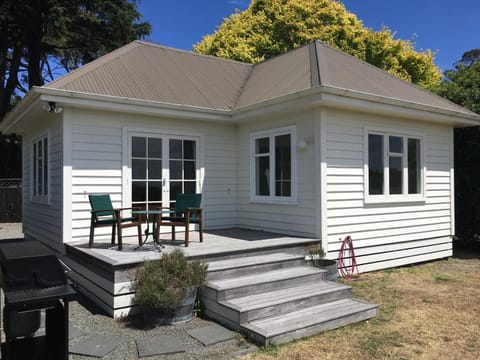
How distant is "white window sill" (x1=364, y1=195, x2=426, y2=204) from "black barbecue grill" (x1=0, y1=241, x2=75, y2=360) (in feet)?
17.2

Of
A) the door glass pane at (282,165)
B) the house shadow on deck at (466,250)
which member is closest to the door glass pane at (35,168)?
the door glass pane at (282,165)

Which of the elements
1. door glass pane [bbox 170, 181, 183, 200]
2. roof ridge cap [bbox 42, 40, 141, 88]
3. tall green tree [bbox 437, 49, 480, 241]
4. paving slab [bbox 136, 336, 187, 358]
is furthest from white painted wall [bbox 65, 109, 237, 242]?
tall green tree [bbox 437, 49, 480, 241]

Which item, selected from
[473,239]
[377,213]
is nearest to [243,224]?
[377,213]

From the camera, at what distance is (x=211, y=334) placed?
393 centimetres

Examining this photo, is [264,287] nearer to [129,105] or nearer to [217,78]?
[129,105]

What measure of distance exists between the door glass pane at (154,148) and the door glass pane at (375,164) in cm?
371

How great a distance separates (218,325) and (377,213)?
3.94 metres

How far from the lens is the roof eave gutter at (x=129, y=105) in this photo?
18.8ft

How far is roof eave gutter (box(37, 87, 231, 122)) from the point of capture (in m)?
5.74

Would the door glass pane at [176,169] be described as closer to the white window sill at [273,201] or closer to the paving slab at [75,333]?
the white window sill at [273,201]

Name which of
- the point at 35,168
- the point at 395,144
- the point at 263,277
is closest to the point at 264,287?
the point at 263,277

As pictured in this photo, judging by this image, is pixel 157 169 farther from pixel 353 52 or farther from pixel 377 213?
pixel 353 52

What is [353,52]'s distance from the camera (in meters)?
17.9

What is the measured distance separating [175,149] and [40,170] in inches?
116
